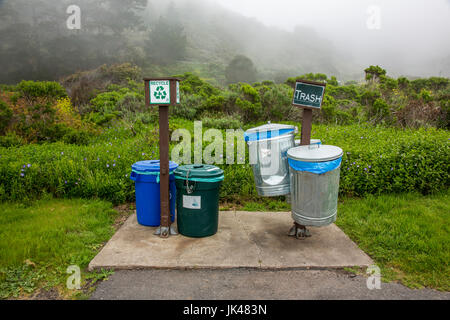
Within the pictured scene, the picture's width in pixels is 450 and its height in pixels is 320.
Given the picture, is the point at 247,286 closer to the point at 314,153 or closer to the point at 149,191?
the point at 314,153

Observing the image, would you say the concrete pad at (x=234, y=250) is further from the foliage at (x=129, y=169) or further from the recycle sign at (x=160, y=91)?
the recycle sign at (x=160, y=91)

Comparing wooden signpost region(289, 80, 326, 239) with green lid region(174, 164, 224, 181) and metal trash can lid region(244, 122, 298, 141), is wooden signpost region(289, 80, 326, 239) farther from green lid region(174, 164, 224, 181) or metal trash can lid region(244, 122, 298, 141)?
green lid region(174, 164, 224, 181)

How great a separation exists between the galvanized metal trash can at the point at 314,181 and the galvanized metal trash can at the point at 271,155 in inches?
6.4

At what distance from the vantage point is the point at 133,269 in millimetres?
3240

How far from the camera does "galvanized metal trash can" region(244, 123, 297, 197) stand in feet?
11.8

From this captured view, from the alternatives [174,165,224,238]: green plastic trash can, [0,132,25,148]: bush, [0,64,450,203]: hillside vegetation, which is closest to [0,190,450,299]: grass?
[0,64,450,203]: hillside vegetation

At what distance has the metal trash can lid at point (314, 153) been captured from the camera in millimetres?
3297

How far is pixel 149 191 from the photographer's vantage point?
4051mm

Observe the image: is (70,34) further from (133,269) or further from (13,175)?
(133,269)

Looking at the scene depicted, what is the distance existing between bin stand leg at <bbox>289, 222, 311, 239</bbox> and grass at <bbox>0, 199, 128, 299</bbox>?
7.18 ft

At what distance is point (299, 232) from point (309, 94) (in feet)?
5.36

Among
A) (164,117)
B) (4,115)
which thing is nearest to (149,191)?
(164,117)
